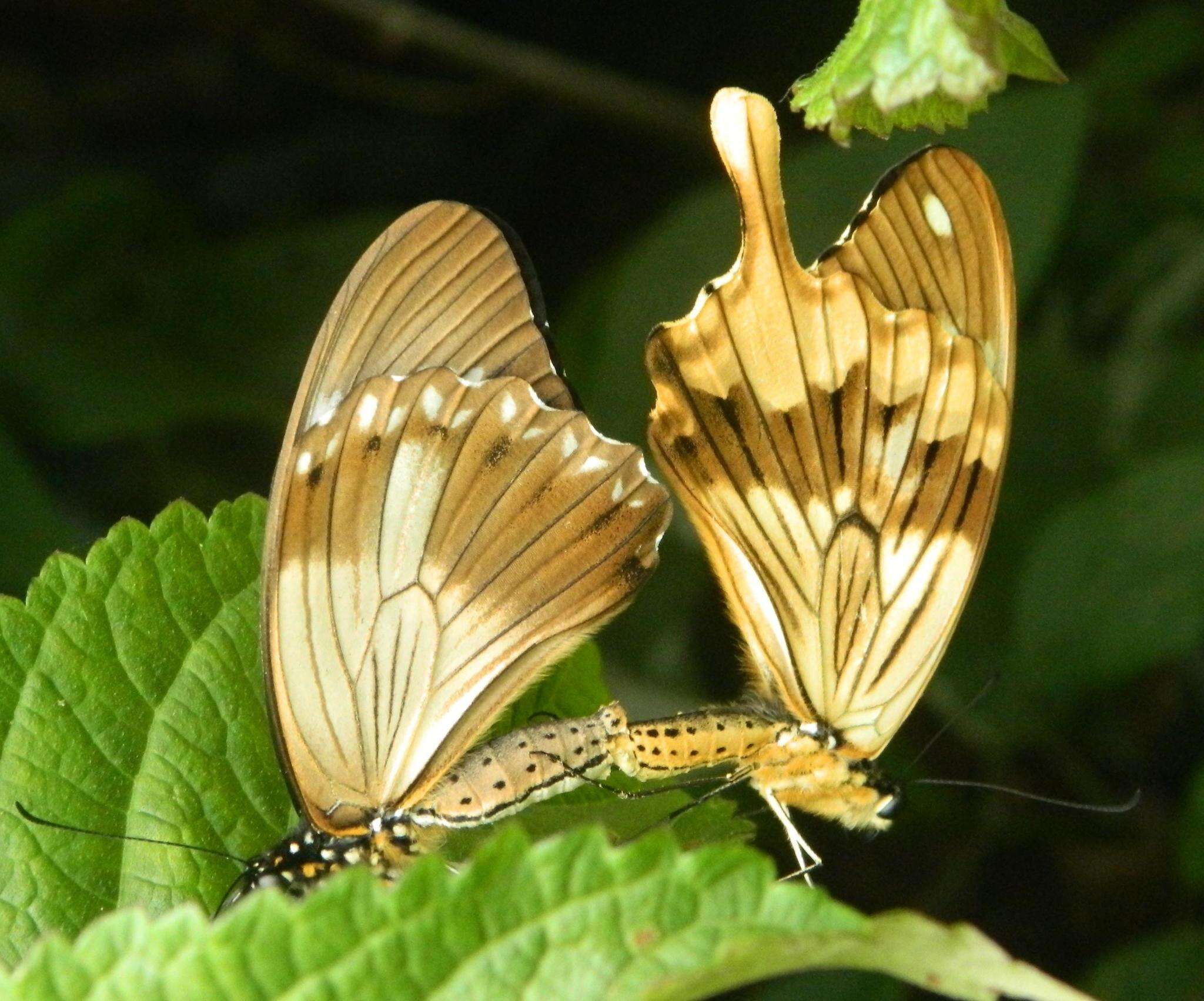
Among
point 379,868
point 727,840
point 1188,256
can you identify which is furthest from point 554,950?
point 1188,256

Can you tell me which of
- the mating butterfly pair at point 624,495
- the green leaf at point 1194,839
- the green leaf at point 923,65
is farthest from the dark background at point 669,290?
the green leaf at point 923,65

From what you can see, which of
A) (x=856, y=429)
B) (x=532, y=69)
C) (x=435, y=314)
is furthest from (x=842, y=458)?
(x=532, y=69)

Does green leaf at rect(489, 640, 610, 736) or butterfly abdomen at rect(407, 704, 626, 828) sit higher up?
green leaf at rect(489, 640, 610, 736)

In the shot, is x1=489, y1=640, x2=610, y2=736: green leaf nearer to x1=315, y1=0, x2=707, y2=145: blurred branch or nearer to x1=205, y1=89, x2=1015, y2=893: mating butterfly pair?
x1=205, y1=89, x2=1015, y2=893: mating butterfly pair

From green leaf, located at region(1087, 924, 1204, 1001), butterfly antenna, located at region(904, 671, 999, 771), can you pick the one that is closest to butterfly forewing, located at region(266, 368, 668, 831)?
butterfly antenna, located at region(904, 671, 999, 771)

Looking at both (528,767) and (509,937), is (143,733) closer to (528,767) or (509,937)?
(528,767)

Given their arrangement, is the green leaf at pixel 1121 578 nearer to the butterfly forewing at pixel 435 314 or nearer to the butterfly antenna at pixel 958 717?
the butterfly antenna at pixel 958 717

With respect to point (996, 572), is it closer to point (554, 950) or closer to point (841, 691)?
point (841, 691)
